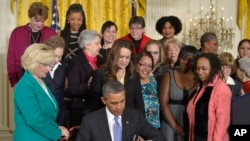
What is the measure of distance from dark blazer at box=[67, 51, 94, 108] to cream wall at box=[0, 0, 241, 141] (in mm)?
2809

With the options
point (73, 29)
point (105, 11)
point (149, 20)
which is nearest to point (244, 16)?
point (149, 20)

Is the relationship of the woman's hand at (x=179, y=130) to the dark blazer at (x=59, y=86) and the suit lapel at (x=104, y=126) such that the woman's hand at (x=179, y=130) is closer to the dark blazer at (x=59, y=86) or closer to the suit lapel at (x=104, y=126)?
the dark blazer at (x=59, y=86)

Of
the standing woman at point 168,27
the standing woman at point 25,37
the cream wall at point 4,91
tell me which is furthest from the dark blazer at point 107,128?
the cream wall at point 4,91

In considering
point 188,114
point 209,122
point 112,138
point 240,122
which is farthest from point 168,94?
point 112,138

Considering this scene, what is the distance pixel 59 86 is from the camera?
189 inches

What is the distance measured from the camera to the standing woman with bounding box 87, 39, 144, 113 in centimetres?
441

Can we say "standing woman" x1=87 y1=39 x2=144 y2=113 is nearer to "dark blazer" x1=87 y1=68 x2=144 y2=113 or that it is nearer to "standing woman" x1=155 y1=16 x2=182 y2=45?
"dark blazer" x1=87 y1=68 x2=144 y2=113

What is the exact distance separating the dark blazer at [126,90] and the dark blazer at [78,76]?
0.80 feet

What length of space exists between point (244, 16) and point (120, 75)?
4857mm

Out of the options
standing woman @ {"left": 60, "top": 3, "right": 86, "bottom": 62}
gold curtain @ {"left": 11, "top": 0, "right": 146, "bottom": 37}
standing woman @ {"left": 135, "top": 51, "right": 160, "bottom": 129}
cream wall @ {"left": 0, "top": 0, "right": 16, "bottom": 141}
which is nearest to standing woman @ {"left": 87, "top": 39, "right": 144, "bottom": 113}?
standing woman @ {"left": 135, "top": 51, "right": 160, "bottom": 129}

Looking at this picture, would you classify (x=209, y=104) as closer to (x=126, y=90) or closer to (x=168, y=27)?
(x=126, y=90)

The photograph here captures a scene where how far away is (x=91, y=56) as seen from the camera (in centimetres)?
493

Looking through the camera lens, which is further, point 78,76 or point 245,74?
point 245,74

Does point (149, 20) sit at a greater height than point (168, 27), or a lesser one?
greater
